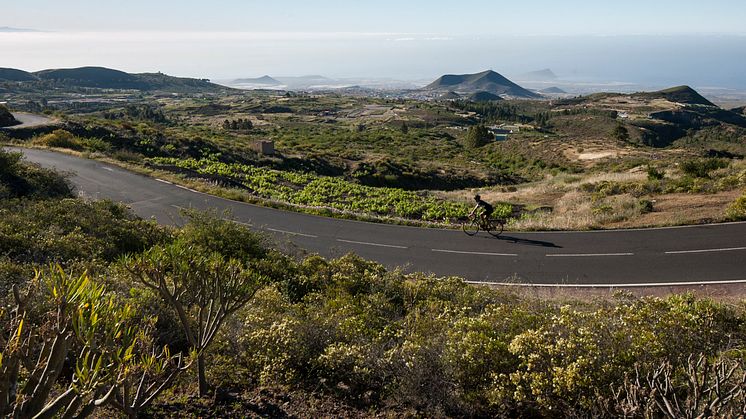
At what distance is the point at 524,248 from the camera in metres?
16.3

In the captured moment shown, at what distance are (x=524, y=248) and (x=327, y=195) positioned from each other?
1362 centimetres

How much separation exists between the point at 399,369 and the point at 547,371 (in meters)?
1.98

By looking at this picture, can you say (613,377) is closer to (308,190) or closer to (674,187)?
(674,187)

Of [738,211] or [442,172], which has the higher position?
[738,211]

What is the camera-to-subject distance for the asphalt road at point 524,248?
13.8 metres

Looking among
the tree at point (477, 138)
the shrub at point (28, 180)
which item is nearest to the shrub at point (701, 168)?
the shrub at point (28, 180)

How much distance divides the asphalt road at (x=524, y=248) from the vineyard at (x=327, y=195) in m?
3.10

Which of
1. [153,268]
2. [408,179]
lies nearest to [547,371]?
[153,268]

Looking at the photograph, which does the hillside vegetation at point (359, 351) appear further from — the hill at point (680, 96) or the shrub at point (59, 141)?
the hill at point (680, 96)

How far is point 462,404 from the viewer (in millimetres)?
6113

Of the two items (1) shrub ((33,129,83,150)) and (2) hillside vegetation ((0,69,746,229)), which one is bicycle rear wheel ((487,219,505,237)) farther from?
(1) shrub ((33,129,83,150))

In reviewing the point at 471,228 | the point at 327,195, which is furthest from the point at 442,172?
the point at 471,228

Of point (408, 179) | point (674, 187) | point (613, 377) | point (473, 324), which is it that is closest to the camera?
point (613, 377)

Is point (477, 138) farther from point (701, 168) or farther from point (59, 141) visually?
point (59, 141)
